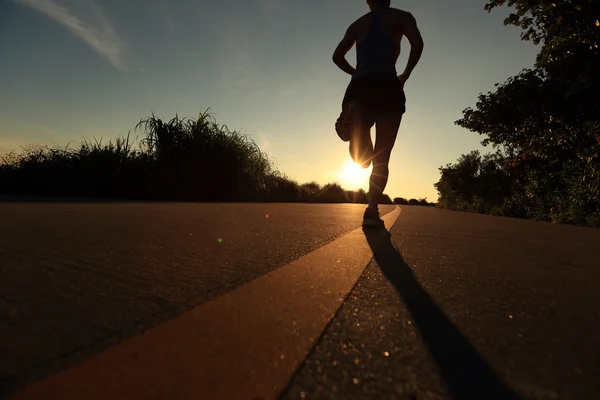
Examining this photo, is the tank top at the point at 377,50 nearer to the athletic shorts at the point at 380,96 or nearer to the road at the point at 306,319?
the athletic shorts at the point at 380,96

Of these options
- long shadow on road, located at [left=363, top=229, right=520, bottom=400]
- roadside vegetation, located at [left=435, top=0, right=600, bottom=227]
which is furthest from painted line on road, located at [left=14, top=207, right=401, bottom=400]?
roadside vegetation, located at [left=435, top=0, right=600, bottom=227]

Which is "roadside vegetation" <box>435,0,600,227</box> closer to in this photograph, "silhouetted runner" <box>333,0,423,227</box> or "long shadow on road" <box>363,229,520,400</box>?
"silhouetted runner" <box>333,0,423,227</box>

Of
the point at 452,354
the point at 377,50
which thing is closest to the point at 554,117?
→ the point at 377,50

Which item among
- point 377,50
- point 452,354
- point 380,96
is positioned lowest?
point 452,354

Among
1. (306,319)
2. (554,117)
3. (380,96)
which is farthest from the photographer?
(554,117)

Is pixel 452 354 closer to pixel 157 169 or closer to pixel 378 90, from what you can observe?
pixel 378 90

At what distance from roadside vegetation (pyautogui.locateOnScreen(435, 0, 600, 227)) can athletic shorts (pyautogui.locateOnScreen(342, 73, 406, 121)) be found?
5.30 metres

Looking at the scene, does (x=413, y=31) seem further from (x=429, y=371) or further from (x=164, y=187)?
(x=164, y=187)

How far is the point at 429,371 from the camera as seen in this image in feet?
2.26

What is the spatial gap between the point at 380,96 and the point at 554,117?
257 inches

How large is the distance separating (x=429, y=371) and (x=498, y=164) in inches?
701

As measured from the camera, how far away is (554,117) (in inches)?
323

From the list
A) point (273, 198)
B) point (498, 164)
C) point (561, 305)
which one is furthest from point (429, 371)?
point (498, 164)

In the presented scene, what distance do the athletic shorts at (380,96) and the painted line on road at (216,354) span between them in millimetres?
2982
